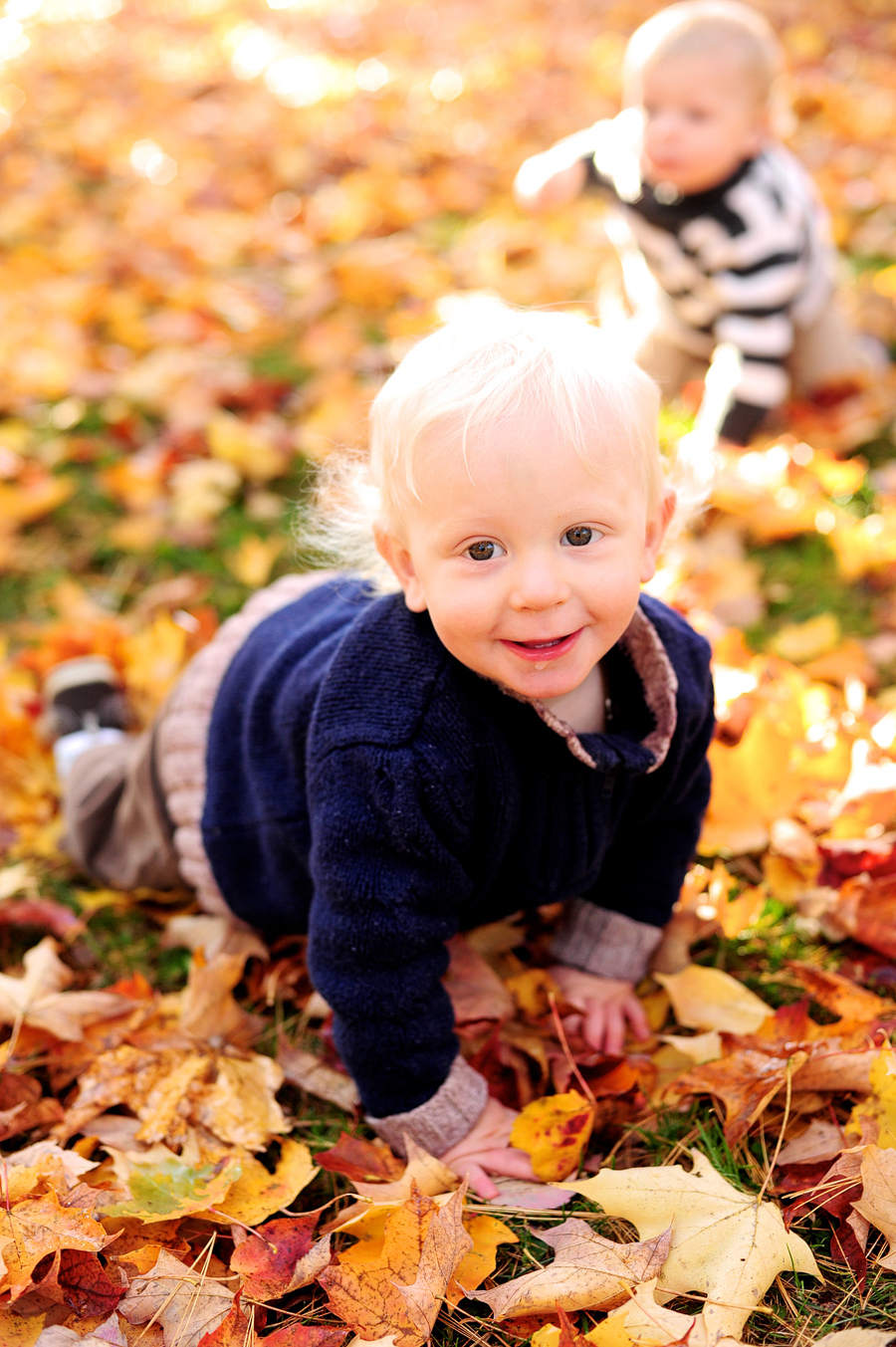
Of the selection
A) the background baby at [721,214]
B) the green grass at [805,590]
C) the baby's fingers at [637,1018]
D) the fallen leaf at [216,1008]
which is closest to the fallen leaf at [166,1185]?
the fallen leaf at [216,1008]

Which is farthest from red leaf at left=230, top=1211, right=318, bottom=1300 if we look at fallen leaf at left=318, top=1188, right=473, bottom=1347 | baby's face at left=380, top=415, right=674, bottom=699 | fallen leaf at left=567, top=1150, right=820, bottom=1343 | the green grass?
the green grass

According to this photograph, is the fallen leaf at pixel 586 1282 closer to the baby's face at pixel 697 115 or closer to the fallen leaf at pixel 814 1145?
the fallen leaf at pixel 814 1145

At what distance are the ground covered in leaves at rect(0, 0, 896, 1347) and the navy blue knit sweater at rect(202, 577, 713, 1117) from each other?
0.20 m

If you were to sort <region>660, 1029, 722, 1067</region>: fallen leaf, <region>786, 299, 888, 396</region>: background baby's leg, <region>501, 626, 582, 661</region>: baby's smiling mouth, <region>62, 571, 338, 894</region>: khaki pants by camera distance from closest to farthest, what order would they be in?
<region>501, 626, 582, 661</region>: baby's smiling mouth < <region>660, 1029, 722, 1067</region>: fallen leaf < <region>62, 571, 338, 894</region>: khaki pants < <region>786, 299, 888, 396</region>: background baby's leg

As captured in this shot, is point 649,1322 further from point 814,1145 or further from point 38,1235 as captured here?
point 38,1235

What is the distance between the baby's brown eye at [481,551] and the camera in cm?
131

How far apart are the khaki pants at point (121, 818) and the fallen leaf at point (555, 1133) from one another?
76 cm

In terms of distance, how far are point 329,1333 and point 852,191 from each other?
173 inches

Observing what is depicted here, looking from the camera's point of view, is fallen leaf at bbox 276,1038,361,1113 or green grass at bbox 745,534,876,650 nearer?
fallen leaf at bbox 276,1038,361,1113

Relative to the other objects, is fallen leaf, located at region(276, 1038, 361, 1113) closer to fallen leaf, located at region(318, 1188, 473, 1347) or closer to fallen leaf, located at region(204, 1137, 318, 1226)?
fallen leaf, located at region(204, 1137, 318, 1226)

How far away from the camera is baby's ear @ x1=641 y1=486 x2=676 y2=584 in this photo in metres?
1.45

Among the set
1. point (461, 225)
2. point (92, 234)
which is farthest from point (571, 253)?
point (92, 234)

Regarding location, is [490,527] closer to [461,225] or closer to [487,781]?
[487,781]

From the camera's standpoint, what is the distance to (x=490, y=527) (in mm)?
1288
